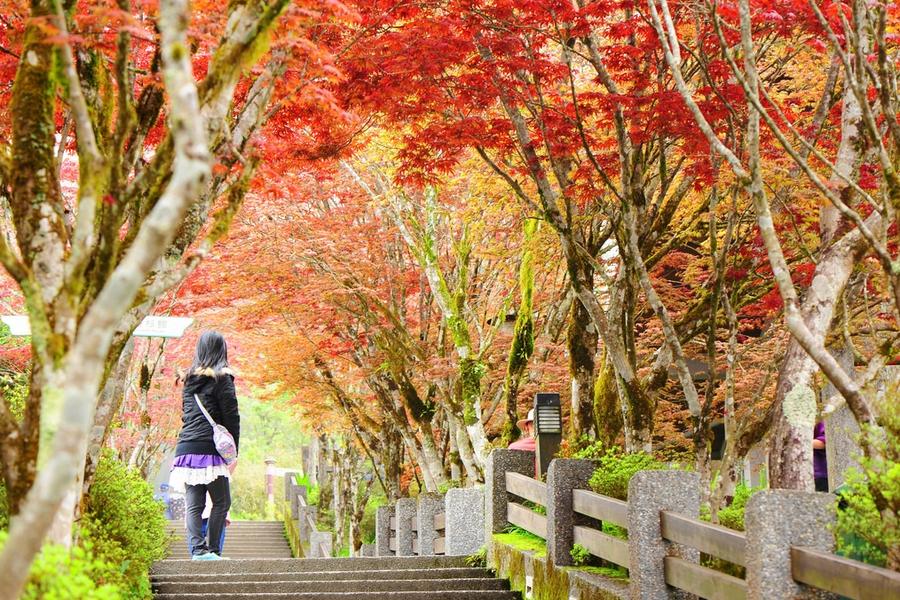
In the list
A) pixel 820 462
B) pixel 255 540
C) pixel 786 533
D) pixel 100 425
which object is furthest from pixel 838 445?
pixel 255 540

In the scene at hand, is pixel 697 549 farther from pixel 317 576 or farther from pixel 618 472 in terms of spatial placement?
pixel 317 576

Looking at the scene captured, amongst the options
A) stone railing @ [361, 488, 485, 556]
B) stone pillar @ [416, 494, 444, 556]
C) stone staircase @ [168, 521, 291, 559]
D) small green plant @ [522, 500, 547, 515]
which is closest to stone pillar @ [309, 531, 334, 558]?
stone railing @ [361, 488, 485, 556]

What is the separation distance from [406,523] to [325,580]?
6047 mm

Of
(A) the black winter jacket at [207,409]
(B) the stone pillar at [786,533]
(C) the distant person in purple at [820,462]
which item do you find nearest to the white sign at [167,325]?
(A) the black winter jacket at [207,409]

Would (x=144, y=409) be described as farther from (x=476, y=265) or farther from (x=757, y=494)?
(x=757, y=494)

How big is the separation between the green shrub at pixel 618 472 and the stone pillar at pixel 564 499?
15 centimetres

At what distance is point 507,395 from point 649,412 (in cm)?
411

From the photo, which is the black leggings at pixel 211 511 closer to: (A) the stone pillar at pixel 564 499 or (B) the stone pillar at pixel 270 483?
(A) the stone pillar at pixel 564 499

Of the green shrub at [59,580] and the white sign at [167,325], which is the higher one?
the white sign at [167,325]

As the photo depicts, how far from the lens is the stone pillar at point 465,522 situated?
10.8 meters

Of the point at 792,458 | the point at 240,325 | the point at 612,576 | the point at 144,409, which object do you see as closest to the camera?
the point at 792,458

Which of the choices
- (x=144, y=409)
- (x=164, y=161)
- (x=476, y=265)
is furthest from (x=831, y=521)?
(x=144, y=409)

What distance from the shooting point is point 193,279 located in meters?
14.5

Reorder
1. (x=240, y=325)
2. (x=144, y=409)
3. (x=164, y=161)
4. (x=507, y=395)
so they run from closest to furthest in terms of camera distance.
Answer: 1. (x=164, y=161)
2. (x=507, y=395)
3. (x=144, y=409)
4. (x=240, y=325)
